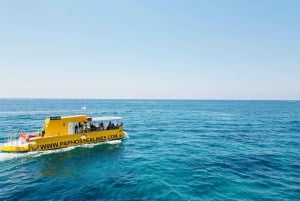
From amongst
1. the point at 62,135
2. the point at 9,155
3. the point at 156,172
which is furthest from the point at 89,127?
the point at 156,172

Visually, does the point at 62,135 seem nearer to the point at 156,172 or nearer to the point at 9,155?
the point at 9,155

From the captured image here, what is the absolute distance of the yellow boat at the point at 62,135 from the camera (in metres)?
27.8

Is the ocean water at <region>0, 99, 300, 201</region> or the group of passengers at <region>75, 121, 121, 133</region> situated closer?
the ocean water at <region>0, 99, 300, 201</region>

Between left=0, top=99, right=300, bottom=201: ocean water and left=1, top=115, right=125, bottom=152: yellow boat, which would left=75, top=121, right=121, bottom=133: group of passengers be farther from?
left=0, top=99, right=300, bottom=201: ocean water

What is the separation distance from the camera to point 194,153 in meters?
29.0

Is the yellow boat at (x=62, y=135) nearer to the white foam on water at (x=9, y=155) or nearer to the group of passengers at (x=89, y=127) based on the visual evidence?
the group of passengers at (x=89, y=127)

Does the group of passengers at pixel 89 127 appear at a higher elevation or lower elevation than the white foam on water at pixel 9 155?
higher

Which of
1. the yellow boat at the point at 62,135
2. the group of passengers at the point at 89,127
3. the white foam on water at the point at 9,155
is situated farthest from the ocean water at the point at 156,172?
the group of passengers at the point at 89,127

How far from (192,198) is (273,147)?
2212 cm

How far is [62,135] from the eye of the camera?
30.0 m

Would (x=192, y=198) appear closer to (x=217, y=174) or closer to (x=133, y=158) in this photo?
(x=217, y=174)

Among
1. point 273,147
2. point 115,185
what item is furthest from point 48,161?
point 273,147

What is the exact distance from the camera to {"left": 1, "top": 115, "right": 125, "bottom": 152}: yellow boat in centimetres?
2777

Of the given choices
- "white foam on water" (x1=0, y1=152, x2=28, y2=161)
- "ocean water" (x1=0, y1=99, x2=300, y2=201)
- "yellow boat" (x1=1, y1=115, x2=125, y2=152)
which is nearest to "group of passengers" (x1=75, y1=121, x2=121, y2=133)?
"yellow boat" (x1=1, y1=115, x2=125, y2=152)
